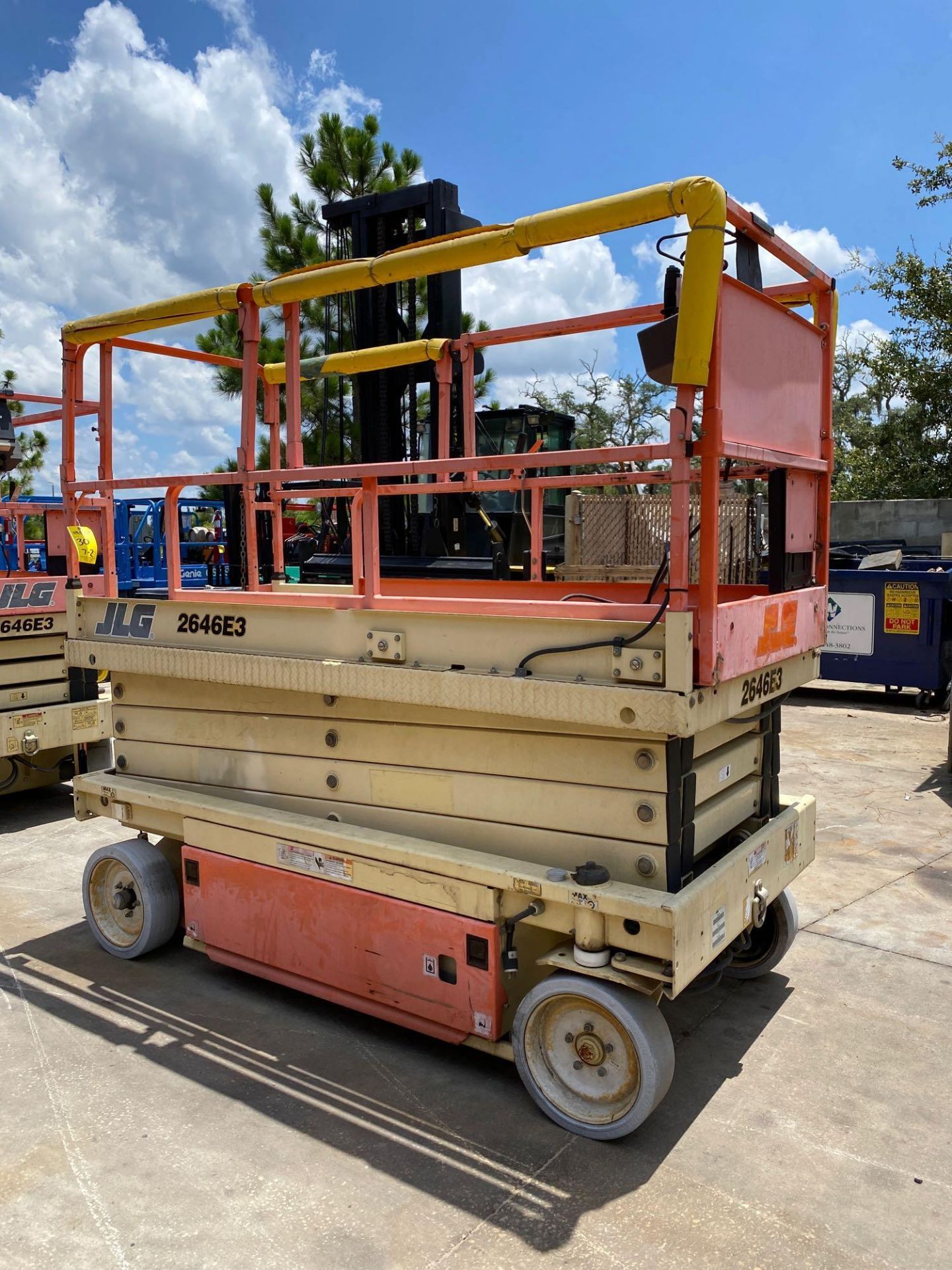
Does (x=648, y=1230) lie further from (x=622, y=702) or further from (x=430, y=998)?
(x=622, y=702)

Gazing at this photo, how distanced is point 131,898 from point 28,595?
2.84 m

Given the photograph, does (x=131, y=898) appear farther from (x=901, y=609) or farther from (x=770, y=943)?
(x=901, y=609)

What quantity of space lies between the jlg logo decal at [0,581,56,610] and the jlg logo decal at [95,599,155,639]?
2.36 m

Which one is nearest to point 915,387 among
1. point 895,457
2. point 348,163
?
point 895,457

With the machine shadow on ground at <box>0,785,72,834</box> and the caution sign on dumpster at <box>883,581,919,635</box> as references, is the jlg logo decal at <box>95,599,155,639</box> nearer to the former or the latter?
the machine shadow on ground at <box>0,785,72,834</box>

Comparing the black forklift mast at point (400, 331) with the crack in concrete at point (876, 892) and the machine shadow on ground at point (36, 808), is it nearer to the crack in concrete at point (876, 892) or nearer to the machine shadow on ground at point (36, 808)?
the machine shadow on ground at point (36, 808)

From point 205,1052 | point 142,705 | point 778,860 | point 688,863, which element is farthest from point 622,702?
point 142,705

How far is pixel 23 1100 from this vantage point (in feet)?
11.1

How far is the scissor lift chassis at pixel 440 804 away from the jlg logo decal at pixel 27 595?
7.83 feet

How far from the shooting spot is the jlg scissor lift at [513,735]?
9.74 feet

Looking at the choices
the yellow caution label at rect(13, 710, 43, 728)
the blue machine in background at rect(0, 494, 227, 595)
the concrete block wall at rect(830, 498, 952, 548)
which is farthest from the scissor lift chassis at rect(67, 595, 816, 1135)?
the concrete block wall at rect(830, 498, 952, 548)

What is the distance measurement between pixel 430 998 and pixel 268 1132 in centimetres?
67

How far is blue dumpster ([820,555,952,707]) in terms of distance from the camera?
399 inches

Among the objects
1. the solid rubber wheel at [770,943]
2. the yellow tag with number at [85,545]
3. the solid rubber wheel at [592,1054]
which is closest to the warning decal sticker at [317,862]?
the solid rubber wheel at [592,1054]
